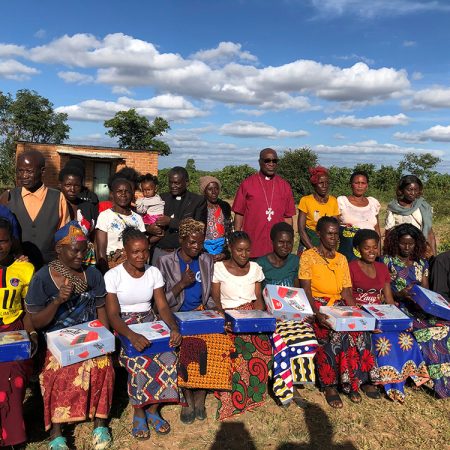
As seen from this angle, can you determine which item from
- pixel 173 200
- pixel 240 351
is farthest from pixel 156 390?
pixel 173 200

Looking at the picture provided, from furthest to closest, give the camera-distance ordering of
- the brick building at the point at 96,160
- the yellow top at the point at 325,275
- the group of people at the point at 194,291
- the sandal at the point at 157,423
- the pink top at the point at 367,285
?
the brick building at the point at 96,160 < the pink top at the point at 367,285 < the yellow top at the point at 325,275 < the sandal at the point at 157,423 < the group of people at the point at 194,291

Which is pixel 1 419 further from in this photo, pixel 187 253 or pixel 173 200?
pixel 173 200

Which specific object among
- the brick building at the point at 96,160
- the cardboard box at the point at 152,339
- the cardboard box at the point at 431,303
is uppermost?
the brick building at the point at 96,160

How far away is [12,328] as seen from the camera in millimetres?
3178

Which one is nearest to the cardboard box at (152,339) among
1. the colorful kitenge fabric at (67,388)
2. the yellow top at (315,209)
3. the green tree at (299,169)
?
the colorful kitenge fabric at (67,388)

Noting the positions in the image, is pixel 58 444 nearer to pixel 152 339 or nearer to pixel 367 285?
pixel 152 339

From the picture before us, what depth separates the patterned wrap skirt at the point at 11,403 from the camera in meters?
2.79

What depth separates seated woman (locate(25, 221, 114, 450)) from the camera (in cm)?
298

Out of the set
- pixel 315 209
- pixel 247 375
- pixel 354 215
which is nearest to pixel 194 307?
pixel 247 375

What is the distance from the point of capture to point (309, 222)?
5035mm

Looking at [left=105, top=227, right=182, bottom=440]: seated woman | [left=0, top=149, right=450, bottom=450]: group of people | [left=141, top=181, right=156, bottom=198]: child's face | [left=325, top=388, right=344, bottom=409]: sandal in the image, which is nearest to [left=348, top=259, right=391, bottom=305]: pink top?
[left=0, top=149, right=450, bottom=450]: group of people

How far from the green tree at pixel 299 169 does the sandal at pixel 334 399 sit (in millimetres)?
21090

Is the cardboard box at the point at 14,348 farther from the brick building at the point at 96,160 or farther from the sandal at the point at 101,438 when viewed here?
the brick building at the point at 96,160

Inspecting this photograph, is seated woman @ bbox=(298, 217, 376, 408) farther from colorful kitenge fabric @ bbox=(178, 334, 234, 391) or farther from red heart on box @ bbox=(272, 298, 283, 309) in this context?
colorful kitenge fabric @ bbox=(178, 334, 234, 391)
